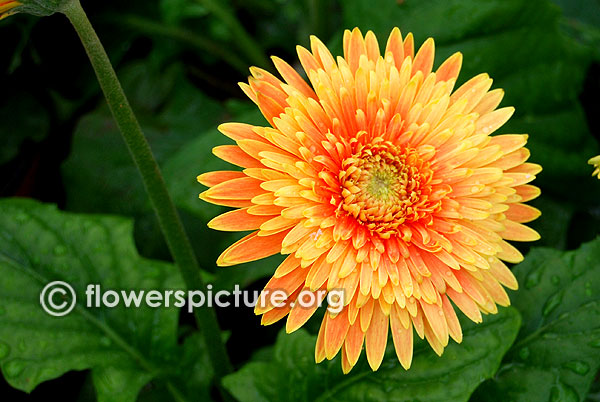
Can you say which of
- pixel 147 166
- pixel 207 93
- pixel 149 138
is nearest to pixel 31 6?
pixel 147 166

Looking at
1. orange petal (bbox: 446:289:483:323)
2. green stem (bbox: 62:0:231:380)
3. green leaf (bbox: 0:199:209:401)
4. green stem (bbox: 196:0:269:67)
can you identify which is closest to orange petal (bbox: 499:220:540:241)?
orange petal (bbox: 446:289:483:323)

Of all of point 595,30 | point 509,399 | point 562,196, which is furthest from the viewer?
point 595,30

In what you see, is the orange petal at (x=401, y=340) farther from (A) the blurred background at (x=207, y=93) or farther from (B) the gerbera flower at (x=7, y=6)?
(B) the gerbera flower at (x=7, y=6)

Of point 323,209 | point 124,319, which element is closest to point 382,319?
point 323,209

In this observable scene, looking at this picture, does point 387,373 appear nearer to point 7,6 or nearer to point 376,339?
point 376,339

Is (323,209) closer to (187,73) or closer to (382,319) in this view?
(382,319)

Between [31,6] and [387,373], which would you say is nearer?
[31,6]

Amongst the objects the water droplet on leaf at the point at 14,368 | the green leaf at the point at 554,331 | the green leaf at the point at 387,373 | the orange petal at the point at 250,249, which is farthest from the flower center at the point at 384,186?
the water droplet on leaf at the point at 14,368

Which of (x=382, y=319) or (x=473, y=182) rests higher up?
(x=473, y=182)
